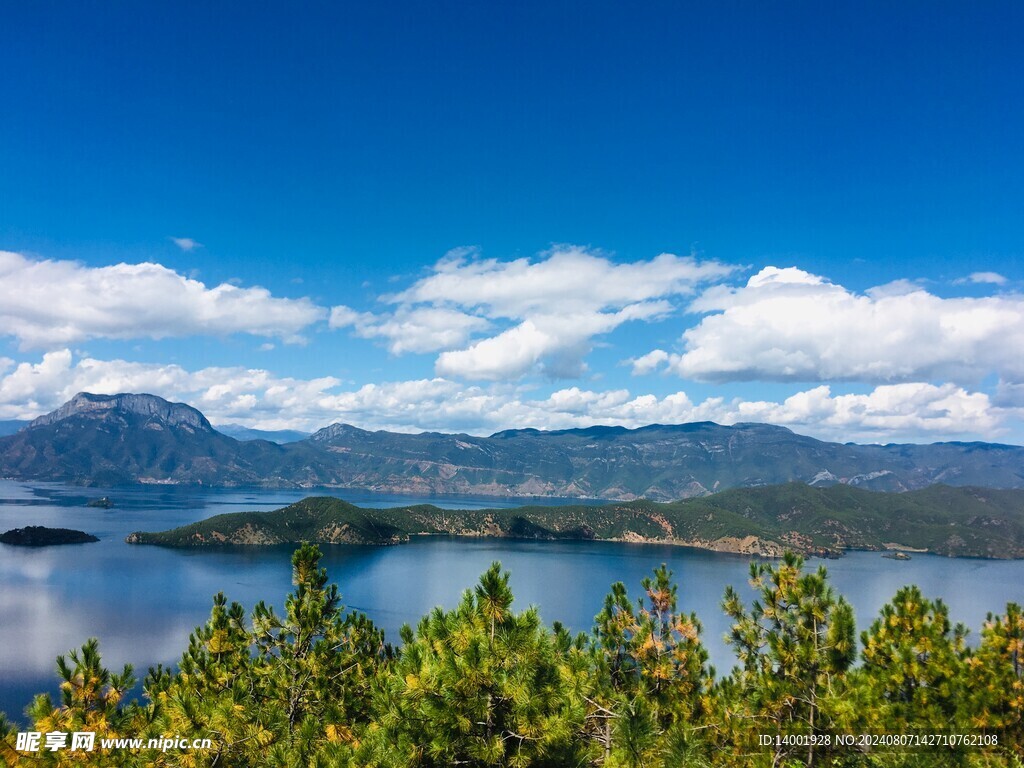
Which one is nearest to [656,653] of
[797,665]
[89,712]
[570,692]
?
[797,665]

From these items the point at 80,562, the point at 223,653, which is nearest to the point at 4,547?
the point at 80,562

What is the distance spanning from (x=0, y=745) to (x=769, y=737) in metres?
16.6

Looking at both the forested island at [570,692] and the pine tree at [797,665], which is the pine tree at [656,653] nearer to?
the forested island at [570,692]

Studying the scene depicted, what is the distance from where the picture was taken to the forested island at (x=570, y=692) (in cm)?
832

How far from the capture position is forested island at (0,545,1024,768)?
8.32 metres

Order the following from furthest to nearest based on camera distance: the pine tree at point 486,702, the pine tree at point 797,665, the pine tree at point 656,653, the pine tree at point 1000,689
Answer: the pine tree at point 656,653, the pine tree at point 1000,689, the pine tree at point 797,665, the pine tree at point 486,702

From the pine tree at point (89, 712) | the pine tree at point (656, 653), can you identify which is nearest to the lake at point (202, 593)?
the pine tree at point (656, 653)

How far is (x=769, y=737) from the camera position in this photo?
13.7 metres

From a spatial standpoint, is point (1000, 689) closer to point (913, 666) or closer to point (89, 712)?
point (913, 666)

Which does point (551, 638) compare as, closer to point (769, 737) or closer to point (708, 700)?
point (769, 737)

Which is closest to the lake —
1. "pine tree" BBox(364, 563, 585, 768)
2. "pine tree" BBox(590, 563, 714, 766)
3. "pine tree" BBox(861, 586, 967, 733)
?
"pine tree" BBox(590, 563, 714, 766)

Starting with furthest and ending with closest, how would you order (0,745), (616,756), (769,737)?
(769,737) < (0,745) < (616,756)

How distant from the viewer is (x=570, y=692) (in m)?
8.64

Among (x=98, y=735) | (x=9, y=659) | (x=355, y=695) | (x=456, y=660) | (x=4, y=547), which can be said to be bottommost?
(x=4, y=547)
